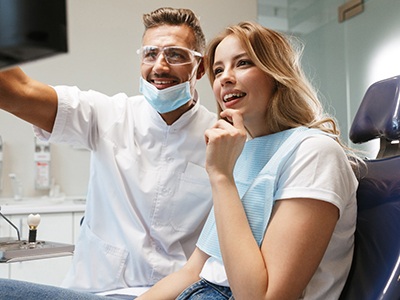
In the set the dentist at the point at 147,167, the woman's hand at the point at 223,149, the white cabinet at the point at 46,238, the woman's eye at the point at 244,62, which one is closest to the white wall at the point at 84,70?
the white cabinet at the point at 46,238

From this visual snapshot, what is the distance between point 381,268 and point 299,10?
391 centimetres

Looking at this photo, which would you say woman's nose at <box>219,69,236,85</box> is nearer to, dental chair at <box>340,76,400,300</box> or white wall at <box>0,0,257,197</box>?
dental chair at <box>340,76,400,300</box>

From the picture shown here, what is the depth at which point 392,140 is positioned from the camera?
131cm

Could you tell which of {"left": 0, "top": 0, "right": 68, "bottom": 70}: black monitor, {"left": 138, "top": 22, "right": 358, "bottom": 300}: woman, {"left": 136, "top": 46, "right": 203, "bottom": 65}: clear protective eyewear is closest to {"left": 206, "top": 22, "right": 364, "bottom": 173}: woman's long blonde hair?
{"left": 138, "top": 22, "right": 358, "bottom": 300}: woman

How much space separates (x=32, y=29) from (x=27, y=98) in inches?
42.9

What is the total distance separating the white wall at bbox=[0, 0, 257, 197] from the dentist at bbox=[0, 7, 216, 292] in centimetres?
202

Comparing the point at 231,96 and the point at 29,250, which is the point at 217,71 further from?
the point at 29,250

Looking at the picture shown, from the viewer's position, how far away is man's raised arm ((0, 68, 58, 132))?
4.39 feet

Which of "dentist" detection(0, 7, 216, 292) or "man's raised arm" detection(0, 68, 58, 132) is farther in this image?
"dentist" detection(0, 7, 216, 292)

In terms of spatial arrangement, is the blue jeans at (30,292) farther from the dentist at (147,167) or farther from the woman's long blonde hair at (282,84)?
the woman's long blonde hair at (282,84)

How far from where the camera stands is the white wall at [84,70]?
3.51 meters

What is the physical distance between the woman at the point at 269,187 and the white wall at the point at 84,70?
8.17 feet

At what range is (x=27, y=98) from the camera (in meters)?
1.39

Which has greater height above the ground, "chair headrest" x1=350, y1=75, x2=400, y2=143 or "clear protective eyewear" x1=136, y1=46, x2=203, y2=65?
"clear protective eyewear" x1=136, y1=46, x2=203, y2=65
